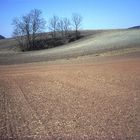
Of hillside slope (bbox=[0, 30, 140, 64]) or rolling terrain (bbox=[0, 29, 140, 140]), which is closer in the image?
rolling terrain (bbox=[0, 29, 140, 140])

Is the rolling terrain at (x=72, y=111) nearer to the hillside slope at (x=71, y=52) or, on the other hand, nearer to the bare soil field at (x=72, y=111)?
the bare soil field at (x=72, y=111)

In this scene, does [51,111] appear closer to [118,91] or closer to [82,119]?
[82,119]

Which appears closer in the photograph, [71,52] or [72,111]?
[72,111]

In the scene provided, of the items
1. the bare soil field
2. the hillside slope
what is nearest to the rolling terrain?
the bare soil field

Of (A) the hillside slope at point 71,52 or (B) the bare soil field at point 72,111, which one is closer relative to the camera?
(B) the bare soil field at point 72,111

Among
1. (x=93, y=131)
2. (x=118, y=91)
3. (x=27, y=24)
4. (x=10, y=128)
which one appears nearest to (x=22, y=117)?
(x=10, y=128)

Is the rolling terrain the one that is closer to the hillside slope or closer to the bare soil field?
the bare soil field

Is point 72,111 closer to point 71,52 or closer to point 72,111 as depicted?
point 72,111

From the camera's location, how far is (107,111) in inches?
327

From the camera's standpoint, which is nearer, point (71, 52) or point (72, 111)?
point (72, 111)

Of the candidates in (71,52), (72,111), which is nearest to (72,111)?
(72,111)

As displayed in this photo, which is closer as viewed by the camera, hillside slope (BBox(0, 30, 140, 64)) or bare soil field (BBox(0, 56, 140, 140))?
bare soil field (BBox(0, 56, 140, 140))

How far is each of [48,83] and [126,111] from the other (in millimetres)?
6550

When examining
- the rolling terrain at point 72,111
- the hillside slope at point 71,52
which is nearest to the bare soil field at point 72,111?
the rolling terrain at point 72,111
